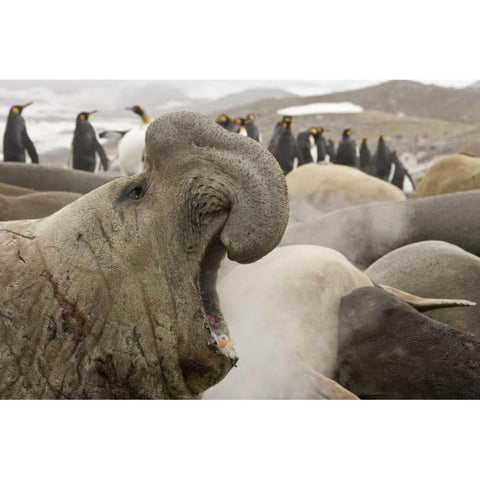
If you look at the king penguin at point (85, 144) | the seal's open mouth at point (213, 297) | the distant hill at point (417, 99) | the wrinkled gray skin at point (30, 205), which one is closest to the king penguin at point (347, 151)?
the distant hill at point (417, 99)

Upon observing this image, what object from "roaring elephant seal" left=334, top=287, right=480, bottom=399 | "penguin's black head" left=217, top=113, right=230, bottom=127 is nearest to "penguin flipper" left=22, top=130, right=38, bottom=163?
"penguin's black head" left=217, top=113, right=230, bottom=127

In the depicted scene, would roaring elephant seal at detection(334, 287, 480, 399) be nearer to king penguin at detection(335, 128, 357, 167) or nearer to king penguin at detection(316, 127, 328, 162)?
king penguin at detection(335, 128, 357, 167)

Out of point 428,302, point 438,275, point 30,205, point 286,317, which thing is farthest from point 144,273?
point 438,275

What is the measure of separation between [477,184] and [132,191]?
483 centimetres

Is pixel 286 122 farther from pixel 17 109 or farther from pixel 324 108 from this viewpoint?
pixel 17 109

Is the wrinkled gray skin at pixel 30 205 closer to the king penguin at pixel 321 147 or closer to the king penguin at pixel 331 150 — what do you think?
the king penguin at pixel 331 150

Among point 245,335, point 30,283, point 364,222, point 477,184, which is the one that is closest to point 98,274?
point 30,283

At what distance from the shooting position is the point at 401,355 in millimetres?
3277

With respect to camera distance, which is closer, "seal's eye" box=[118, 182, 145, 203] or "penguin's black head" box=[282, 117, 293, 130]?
"seal's eye" box=[118, 182, 145, 203]

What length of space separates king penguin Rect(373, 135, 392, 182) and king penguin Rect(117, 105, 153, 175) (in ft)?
6.73

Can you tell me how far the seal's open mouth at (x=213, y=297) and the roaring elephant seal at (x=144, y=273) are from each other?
0.01 metres

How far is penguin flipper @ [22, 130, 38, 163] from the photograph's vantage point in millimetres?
4629

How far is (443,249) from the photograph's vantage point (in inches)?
175

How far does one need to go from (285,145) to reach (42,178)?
9.88 ft
